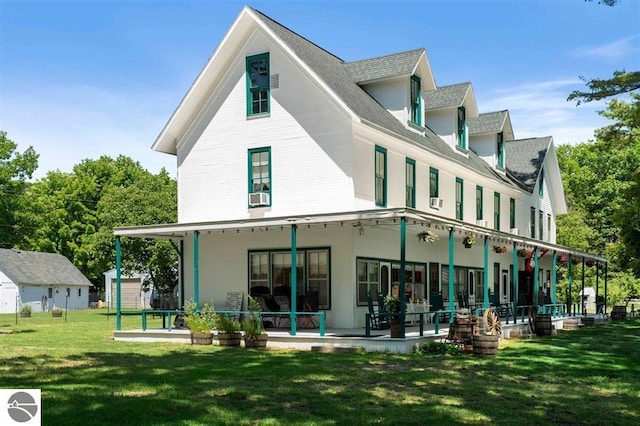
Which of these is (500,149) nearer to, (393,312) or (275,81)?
(275,81)

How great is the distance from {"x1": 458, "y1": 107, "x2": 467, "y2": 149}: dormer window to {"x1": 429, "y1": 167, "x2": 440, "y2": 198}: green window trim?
3401 mm

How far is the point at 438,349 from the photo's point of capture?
711 inches

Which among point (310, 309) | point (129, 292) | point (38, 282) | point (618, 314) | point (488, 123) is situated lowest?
point (129, 292)

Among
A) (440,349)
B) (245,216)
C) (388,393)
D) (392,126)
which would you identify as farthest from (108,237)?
(388,393)

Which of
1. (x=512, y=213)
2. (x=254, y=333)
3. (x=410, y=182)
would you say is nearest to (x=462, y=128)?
(x=410, y=182)

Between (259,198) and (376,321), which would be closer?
(376,321)

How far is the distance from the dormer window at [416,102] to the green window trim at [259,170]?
5981 millimetres

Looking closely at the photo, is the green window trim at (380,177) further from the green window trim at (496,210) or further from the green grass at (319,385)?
the green window trim at (496,210)

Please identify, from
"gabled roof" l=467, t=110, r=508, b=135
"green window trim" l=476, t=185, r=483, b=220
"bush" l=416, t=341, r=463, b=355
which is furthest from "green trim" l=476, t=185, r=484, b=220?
"bush" l=416, t=341, r=463, b=355

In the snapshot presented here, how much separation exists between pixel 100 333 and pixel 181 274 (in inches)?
142

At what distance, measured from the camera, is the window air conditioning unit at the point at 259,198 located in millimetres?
22453

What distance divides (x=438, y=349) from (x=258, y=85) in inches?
401

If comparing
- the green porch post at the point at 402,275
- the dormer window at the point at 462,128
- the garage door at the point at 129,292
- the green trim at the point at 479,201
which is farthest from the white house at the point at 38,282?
the green porch post at the point at 402,275

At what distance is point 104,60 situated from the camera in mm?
21391
